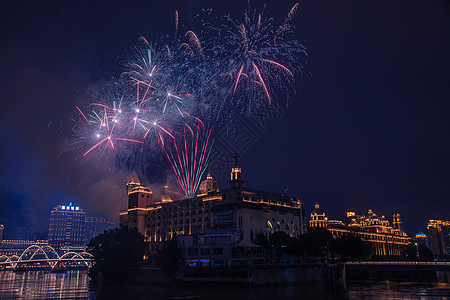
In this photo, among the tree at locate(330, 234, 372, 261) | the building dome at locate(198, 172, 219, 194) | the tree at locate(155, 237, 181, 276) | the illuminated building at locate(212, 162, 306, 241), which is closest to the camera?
the tree at locate(155, 237, 181, 276)

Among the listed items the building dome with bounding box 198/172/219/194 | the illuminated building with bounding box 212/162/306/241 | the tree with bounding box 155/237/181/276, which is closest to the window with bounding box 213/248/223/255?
the tree with bounding box 155/237/181/276

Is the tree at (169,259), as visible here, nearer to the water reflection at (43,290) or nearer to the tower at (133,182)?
the water reflection at (43,290)

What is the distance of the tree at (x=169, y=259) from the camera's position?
322 feet

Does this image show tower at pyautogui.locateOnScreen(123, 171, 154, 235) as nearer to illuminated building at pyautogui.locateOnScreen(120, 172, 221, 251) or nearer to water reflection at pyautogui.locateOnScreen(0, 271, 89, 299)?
illuminated building at pyautogui.locateOnScreen(120, 172, 221, 251)

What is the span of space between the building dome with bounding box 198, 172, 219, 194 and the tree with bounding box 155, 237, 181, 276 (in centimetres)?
5583

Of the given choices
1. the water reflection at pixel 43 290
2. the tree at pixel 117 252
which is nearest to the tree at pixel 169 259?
the tree at pixel 117 252

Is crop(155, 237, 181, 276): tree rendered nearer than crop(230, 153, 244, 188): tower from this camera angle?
Yes

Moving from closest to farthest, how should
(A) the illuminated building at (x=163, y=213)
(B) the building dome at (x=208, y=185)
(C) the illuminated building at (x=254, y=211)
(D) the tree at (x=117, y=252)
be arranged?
(D) the tree at (x=117, y=252), (C) the illuminated building at (x=254, y=211), (A) the illuminated building at (x=163, y=213), (B) the building dome at (x=208, y=185)

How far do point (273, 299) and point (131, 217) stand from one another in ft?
373

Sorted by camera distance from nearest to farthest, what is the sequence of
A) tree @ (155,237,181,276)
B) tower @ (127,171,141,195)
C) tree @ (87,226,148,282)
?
tree @ (155,237,181,276) → tree @ (87,226,148,282) → tower @ (127,171,141,195)

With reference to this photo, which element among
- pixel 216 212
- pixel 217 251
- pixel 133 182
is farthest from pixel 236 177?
pixel 133 182

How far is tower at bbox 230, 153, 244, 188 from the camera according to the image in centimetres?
13512

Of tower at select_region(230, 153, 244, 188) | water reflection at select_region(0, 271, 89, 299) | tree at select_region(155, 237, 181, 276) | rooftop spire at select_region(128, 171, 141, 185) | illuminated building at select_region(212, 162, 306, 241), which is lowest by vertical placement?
water reflection at select_region(0, 271, 89, 299)

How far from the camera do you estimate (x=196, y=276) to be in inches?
3585
